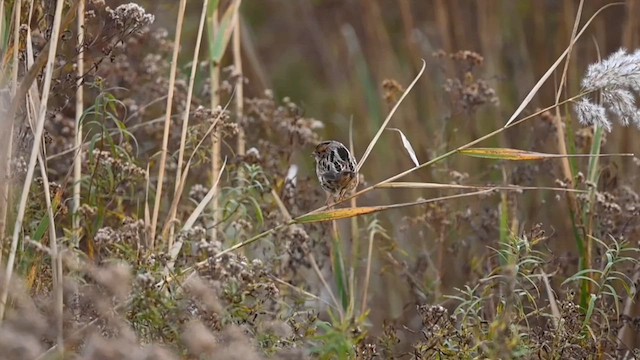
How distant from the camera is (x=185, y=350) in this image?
1804mm

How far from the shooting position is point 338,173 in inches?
84.3

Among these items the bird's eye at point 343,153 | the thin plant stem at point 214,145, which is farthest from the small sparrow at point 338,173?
the thin plant stem at point 214,145

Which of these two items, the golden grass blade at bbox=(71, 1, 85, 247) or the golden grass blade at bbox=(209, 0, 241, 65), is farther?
the golden grass blade at bbox=(209, 0, 241, 65)

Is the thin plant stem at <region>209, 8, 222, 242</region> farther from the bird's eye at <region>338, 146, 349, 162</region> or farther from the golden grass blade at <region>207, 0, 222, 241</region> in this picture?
the bird's eye at <region>338, 146, 349, 162</region>

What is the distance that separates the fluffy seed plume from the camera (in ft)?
6.64

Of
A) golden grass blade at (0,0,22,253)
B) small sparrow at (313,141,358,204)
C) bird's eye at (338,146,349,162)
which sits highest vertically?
golden grass blade at (0,0,22,253)

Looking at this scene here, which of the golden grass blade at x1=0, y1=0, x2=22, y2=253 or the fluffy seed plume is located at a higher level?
the golden grass blade at x1=0, y1=0, x2=22, y2=253

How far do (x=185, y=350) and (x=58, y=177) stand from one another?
1268 millimetres

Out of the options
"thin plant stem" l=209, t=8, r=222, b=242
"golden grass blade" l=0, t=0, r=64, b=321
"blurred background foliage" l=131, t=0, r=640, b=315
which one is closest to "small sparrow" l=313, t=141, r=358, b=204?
"thin plant stem" l=209, t=8, r=222, b=242

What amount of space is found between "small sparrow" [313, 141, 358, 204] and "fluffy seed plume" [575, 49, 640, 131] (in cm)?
45

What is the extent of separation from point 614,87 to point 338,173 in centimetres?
55

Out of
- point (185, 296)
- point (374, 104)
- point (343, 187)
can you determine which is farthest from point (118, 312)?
point (374, 104)

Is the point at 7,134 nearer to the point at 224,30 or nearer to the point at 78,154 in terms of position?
the point at 78,154

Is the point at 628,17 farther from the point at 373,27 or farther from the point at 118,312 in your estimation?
the point at 118,312
